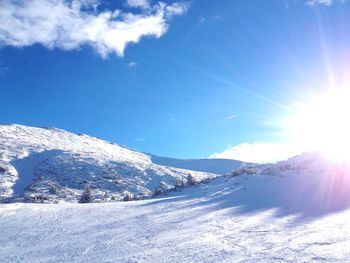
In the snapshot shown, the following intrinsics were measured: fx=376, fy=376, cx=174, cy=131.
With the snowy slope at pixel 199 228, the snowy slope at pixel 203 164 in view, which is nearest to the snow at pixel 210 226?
the snowy slope at pixel 199 228

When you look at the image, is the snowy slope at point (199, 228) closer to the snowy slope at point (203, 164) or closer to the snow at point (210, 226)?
the snow at point (210, 226)

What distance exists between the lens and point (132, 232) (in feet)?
30.6

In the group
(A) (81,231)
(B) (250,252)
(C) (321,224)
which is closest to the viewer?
(B) (250,252)

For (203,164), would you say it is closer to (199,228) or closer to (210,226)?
(210,226)

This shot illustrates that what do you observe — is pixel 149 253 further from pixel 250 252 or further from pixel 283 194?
pixel 283 194

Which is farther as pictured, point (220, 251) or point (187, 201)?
point (187, 201)

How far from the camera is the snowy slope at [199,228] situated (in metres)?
6.88

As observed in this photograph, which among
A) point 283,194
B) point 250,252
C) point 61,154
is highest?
point 61,154

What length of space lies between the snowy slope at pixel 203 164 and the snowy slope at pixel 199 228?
99.8 m

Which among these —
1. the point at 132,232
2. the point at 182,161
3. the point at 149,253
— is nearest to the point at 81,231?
the point at 132,232

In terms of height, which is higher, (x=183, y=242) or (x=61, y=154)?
(x=61, y=154)

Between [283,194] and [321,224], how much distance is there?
5.41 meters

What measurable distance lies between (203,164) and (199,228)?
116642 millimetres

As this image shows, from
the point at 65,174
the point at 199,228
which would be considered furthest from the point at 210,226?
the point at 65,174
